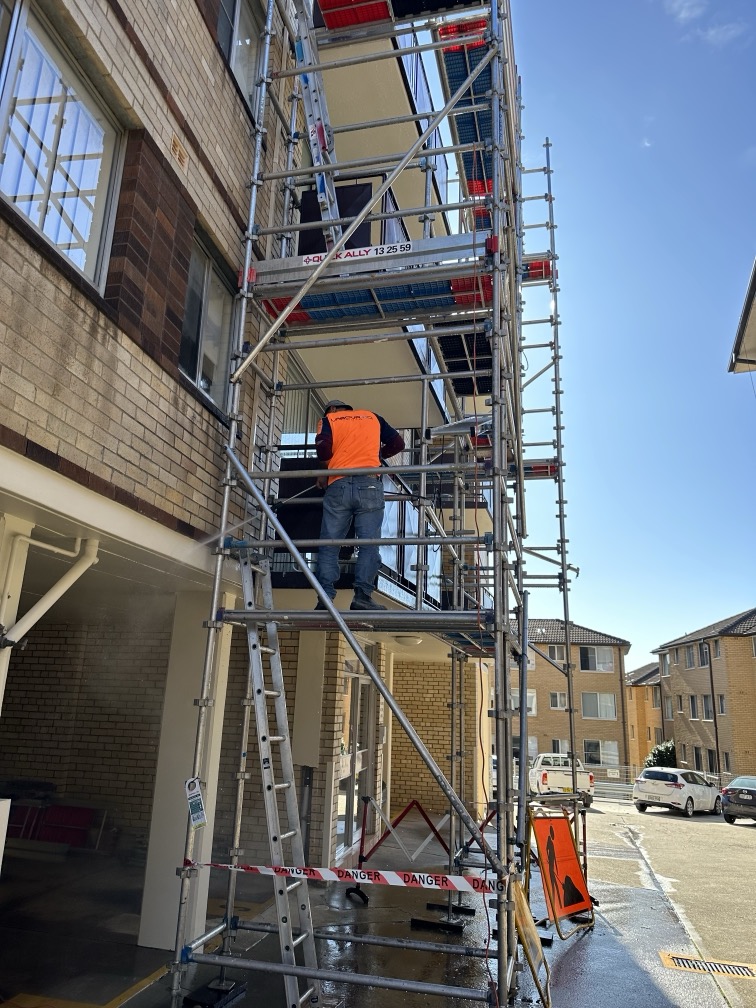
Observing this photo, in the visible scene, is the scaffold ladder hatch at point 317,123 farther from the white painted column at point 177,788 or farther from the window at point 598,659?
the window at point 598,659

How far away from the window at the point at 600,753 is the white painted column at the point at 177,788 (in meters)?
38.5

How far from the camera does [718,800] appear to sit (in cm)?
2458

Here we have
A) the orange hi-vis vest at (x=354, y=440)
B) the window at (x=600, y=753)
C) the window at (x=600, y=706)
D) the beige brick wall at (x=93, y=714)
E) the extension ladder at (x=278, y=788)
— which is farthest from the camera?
the window at (x=600, y=706)

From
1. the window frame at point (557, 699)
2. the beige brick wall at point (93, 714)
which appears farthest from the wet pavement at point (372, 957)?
the window frame at point (557, 699)

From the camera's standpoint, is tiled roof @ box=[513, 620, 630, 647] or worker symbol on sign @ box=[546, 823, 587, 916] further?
tiled roof @ box=[513, 620, 630, 647]

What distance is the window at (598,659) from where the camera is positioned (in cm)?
4184

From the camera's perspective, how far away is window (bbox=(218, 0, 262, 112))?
638cm

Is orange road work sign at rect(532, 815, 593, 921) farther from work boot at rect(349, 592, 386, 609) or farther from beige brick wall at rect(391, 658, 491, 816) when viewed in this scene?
beige brick wall at rect(391, 658, 491, 816)

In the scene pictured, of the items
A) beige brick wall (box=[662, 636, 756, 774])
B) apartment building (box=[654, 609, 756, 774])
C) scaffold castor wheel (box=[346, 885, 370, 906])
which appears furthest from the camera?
apartment building (box=[654, 609, 756, 774])

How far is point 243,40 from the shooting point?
6.80 meters

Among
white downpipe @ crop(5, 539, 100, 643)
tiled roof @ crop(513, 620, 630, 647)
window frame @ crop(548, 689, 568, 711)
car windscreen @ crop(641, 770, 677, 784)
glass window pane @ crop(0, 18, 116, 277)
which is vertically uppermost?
tiled roof @ crop(513, 620, 630, 647)

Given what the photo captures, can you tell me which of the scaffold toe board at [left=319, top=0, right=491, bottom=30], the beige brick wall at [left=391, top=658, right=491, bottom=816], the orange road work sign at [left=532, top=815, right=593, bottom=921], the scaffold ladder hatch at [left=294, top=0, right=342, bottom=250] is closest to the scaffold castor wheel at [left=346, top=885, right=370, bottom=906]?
the orange road work sign at [left=532, top=815, right=593, bottom=921]

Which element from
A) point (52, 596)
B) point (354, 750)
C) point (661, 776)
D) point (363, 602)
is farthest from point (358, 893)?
point (661, 776)

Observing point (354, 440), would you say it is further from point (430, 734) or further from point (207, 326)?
point (430, 734)
